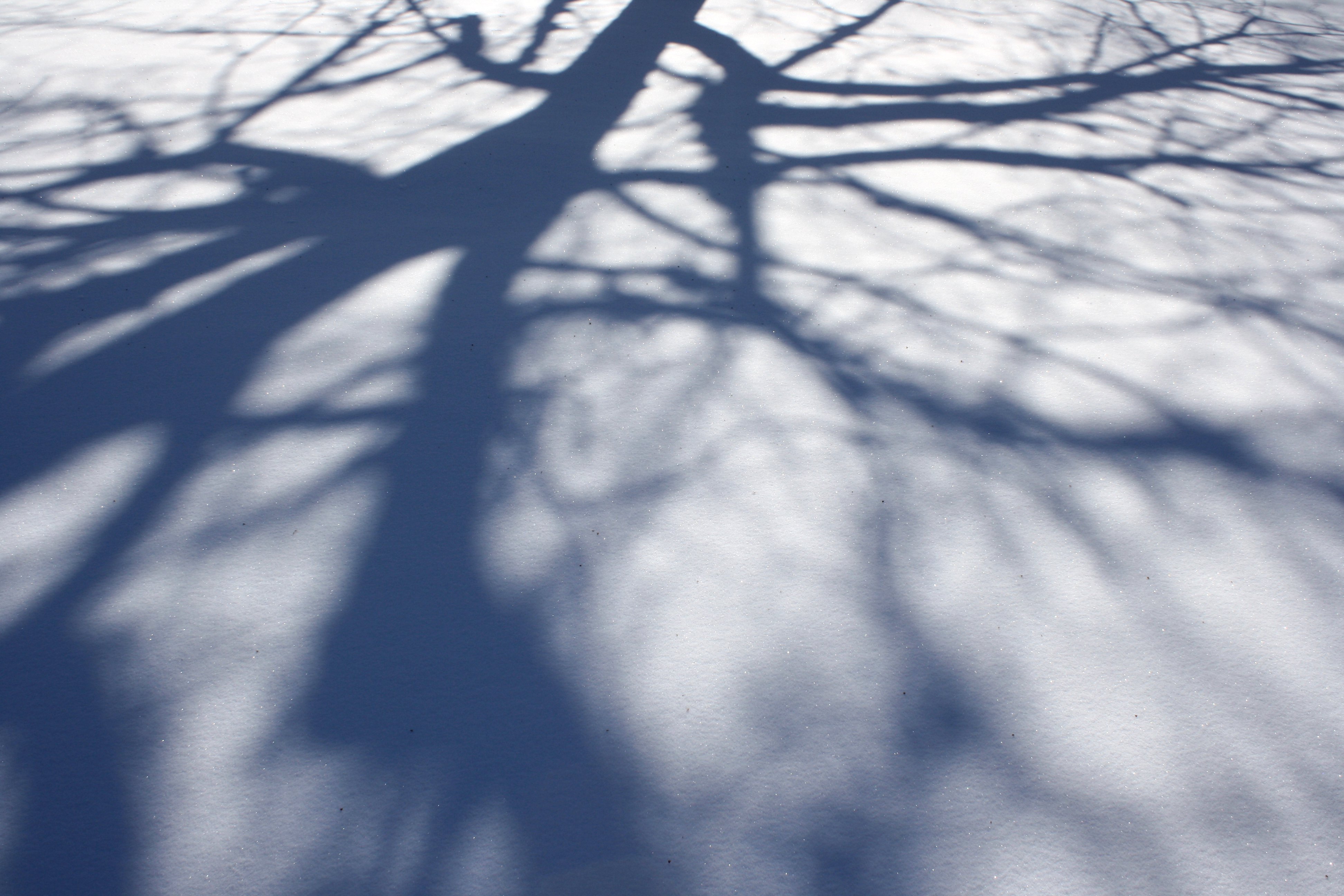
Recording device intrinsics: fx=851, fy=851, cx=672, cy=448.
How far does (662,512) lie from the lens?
2.21 meters

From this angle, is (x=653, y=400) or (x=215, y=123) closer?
(x=653, y=400)

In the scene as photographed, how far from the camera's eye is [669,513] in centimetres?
221

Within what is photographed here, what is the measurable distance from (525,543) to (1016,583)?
120 cm

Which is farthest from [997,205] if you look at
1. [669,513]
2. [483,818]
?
[483,818]

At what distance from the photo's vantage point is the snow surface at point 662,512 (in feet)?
5.16

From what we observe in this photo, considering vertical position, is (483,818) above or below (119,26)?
below

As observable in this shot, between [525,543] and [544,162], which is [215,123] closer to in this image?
A: [544,162]

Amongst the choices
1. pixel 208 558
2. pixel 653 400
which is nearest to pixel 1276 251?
pixel 653 400

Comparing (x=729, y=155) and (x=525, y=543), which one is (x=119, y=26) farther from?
(x=525, y=543)

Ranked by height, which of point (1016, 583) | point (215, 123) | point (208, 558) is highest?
point (215, 123)

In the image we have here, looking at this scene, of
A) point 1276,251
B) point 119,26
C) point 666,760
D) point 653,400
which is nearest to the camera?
point 666,760

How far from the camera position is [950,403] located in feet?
8.52

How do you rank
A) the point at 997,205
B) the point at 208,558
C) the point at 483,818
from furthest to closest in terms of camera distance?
the point at 997,205 → the point at 208,558 → the point at 483,818

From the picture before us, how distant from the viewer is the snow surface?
1.57 meters
